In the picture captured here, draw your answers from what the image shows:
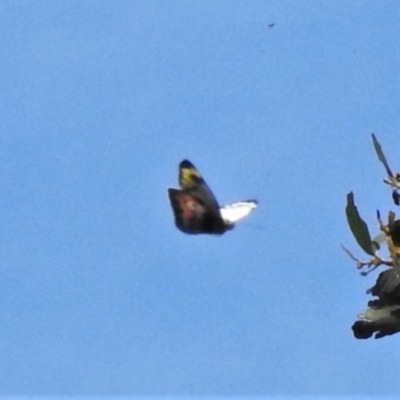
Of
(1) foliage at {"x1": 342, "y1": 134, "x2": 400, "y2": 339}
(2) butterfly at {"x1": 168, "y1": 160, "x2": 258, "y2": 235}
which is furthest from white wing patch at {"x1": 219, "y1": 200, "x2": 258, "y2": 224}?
(1) foliage at {"x1": 342, "y1": 134, "x2": 400, "y2": 339}

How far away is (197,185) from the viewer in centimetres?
440

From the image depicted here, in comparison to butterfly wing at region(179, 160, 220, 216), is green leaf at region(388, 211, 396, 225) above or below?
below

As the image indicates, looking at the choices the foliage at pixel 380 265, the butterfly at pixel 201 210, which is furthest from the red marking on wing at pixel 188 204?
the foliage at pixel 380 265

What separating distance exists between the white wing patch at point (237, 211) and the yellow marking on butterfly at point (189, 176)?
0.61 ft

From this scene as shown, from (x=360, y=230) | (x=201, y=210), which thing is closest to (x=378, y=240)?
(x=360, y=230)

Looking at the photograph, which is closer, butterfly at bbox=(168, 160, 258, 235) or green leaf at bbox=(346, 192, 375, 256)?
green leaf at bbox=(346, 192, 375, 256)

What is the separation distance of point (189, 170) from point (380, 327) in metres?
2.12

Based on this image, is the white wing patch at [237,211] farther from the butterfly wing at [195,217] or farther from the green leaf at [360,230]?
the green leaf at [360,230]

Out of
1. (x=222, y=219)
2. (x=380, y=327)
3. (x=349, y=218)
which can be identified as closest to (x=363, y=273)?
(x=349, y=218)

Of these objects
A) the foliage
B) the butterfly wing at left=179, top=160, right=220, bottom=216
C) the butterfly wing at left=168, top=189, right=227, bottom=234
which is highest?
the butterfly wing at left=179, top=160, right=220, bottom=216

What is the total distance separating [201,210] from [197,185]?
13 centimetres

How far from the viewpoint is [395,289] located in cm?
245

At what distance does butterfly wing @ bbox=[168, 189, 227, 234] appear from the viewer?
4.35 metres

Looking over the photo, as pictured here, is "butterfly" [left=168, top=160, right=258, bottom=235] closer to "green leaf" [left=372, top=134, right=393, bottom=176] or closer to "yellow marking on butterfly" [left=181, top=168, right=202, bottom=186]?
"yellow marking on butterfly" [left=181, top=168, right=202, bottom=186]
